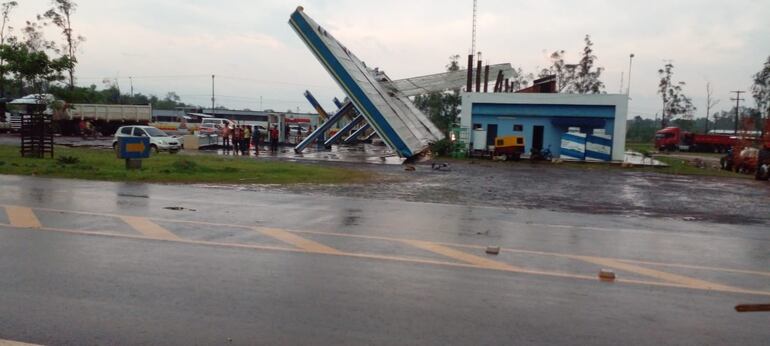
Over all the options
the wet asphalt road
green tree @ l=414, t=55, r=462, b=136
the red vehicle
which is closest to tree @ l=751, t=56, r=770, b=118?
the red vehicle

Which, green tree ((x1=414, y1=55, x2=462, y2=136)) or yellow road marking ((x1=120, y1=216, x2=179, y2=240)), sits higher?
green tree ((x1=414, y1=55, x2=462, y2=136))

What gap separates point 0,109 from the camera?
175ft

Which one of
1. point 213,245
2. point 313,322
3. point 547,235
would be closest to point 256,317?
point 313,322

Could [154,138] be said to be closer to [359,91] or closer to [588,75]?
[359,91]

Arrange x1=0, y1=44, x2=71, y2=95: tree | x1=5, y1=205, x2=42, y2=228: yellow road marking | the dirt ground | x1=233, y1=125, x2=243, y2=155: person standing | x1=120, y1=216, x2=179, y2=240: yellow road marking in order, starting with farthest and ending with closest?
x1=233, y1=125, x2=243, y2=155: person standing → x1=0, y1=44, x2=71, y2=95: tree → the dirt ground → x1=5, y1=205, x2=42, y2=228: yellow road marking → x1=120, y1=216, x2=179, y2=240: yellow road marking

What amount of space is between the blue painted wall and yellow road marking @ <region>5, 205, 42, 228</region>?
32.6 meters

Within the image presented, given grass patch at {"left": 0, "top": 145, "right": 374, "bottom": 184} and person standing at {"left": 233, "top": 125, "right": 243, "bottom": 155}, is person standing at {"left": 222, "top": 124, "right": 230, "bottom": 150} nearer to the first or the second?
person standing at {"left": 233, "top": 125, "right": 243, "bottom": 155}

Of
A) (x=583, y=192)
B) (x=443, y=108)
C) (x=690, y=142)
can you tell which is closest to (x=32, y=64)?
(x=583, y=192)

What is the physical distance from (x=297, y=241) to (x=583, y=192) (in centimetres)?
1293

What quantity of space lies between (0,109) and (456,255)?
57.7 meters

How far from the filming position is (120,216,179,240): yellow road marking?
9203mm

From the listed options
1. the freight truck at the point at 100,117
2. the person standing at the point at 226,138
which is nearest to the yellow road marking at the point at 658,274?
the person standing at the point at 226,138

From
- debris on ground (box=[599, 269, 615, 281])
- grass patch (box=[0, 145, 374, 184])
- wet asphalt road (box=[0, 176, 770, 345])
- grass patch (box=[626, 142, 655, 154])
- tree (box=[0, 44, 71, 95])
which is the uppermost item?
tree (box=[0, 44, 71, 95])

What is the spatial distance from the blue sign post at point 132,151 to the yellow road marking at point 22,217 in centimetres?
834
